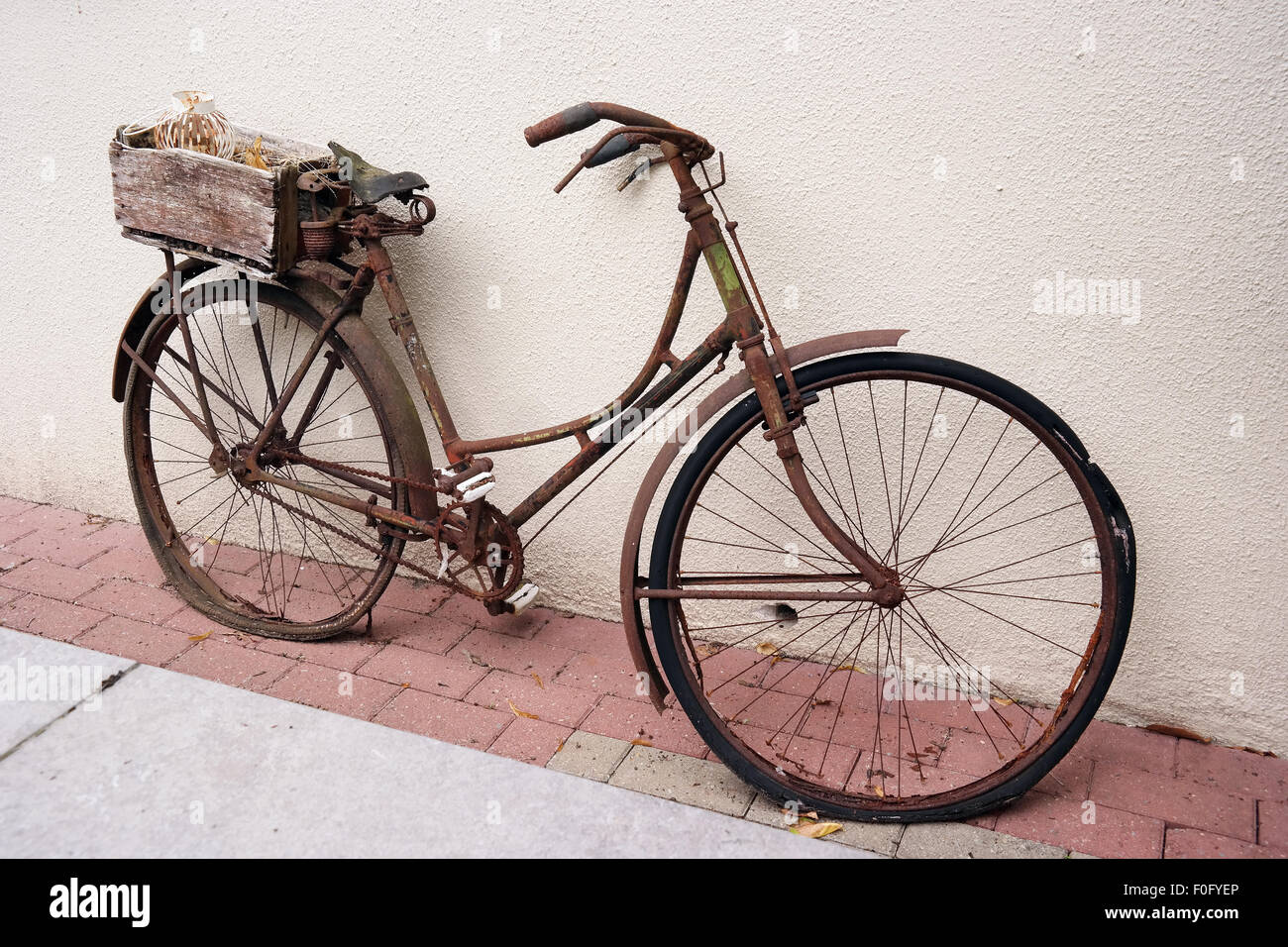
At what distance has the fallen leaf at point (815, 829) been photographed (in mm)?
2398

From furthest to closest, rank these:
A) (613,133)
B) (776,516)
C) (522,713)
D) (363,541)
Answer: (363,541), (776,516), (522,713), (613,133)

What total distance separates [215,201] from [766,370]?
5.17 ft

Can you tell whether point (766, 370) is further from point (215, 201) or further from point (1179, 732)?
point (215, 201)

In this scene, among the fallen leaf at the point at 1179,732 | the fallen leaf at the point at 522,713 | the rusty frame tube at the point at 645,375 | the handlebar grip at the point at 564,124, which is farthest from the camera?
the fallen leaf at the point at 522,713

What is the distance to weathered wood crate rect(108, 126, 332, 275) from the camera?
2734mm

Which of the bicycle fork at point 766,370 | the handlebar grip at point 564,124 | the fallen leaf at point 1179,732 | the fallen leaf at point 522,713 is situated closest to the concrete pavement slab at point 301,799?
the fallen leaf at point 522,713

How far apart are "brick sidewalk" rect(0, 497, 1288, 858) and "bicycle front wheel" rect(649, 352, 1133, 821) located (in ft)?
0.41

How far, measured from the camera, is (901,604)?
9.10 feet

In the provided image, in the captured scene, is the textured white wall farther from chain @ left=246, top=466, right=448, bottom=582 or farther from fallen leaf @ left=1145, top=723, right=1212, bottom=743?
chain @ left=246, top=466, right=448, bottom=582

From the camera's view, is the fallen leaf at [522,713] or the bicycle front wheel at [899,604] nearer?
the bicycle front wheel at [899,604]

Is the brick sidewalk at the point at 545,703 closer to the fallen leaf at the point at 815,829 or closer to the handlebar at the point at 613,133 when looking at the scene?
the fallen leaf at the point at 815,829

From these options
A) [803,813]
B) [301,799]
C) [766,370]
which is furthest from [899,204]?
[301,799]

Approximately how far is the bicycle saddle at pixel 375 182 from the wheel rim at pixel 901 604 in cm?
112

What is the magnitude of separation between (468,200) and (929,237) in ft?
4.36
